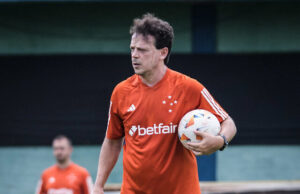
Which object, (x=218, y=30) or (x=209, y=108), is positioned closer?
(x=209, y=108)

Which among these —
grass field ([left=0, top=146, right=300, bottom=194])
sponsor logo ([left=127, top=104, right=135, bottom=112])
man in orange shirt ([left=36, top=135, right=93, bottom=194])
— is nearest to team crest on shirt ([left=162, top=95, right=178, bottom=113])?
sponsor logo ([left=127, top=104, right=135, bottom=112])

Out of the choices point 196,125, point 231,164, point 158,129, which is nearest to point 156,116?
point 158,129

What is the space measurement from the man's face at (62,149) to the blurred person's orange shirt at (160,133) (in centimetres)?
382

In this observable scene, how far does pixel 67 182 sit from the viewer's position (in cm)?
721

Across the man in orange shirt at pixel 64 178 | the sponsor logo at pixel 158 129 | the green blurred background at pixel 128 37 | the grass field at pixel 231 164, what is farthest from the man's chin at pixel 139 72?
the grass field at pixel 231 164

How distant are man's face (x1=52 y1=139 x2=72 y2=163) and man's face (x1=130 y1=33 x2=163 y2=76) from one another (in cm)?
407

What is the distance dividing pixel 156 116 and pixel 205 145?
0.47m

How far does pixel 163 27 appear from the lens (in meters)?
3.56

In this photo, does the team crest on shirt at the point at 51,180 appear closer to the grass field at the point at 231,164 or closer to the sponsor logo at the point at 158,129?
the grass field at the point at 231,164

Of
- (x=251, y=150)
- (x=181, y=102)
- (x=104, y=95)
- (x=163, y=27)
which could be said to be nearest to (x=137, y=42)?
(x=163, y=27)

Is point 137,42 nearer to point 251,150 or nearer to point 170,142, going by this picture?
point 170,142

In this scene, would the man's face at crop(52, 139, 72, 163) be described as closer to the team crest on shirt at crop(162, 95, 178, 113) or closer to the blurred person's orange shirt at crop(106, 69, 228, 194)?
the blurred person's orange shirt at crop(106, 69, 228, 194)

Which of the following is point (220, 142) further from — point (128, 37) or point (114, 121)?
point (128, 37)

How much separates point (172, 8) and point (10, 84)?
143 inches
